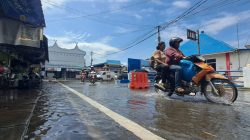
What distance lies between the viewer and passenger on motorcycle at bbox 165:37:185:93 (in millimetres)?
7484

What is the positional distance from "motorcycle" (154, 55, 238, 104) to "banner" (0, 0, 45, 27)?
577cm

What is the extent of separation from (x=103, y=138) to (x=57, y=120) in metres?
1.42

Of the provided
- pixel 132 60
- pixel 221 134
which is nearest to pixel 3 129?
pixel 221 134

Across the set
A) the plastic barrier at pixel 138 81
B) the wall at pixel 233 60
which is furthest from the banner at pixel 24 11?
the wall at pixel 233 60

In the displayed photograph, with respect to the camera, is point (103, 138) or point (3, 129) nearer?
point (103, 138)

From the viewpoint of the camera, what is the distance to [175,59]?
776cm

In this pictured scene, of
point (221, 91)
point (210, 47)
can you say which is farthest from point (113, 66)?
point (221, 91)

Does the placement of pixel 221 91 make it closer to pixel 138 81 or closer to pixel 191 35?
pixel 138 81

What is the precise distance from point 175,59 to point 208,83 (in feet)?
4.03

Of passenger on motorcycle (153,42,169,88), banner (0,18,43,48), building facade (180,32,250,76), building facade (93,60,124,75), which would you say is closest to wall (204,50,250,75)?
building facade (180,32,250,76)

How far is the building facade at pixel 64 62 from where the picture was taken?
197ft

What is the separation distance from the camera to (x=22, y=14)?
1007 centimetres

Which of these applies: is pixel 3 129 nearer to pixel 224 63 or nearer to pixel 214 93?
pixel 214 93

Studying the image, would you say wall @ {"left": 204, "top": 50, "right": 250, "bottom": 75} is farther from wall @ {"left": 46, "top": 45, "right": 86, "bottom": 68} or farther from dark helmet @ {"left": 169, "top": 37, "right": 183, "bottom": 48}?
wall @ {"left": 46, "top": 45, "right": 86, "bottom": 68}
